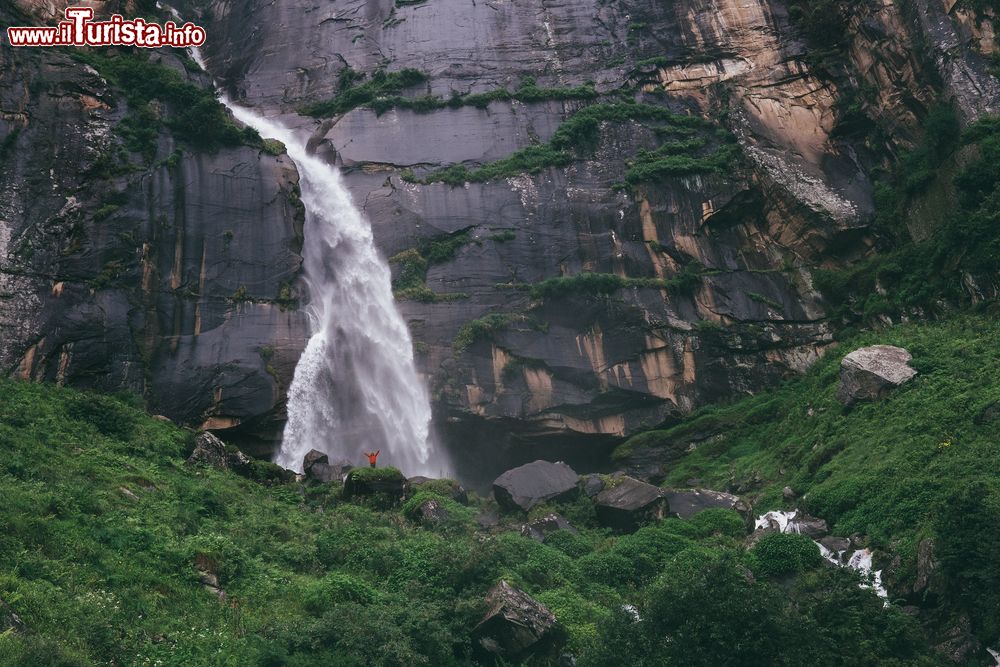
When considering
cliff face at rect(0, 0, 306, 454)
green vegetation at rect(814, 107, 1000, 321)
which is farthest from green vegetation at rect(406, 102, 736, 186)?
cliff face at rect(0, 0, 306, 454)

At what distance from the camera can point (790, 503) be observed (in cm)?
2181

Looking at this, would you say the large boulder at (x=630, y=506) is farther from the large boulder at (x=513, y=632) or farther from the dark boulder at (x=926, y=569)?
the large boulder at (x=513, y=632)

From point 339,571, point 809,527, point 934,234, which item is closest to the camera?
point 339,571

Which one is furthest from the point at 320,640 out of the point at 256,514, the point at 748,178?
the point at 748,178

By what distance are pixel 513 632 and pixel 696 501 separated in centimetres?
988

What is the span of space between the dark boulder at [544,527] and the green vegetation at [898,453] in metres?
5.05

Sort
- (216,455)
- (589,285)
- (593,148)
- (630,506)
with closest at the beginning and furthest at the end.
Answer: (630,506) < (216,455) < (589,285) < (593,148)

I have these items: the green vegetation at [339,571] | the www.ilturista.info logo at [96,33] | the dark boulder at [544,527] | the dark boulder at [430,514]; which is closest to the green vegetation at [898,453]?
the green vegetation at [339,571]

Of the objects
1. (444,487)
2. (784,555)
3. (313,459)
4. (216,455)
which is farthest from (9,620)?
(444,487)

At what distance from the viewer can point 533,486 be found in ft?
80.6

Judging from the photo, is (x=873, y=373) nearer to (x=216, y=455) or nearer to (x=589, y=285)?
(x=589, y=285)

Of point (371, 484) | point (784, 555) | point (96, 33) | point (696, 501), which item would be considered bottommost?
point (784, 555)

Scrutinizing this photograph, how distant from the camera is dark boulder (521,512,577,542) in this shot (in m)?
21.6

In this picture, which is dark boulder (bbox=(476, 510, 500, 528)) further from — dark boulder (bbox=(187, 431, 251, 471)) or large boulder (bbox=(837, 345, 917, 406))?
large boulder (bbox=(837, 345, 917, 406))
